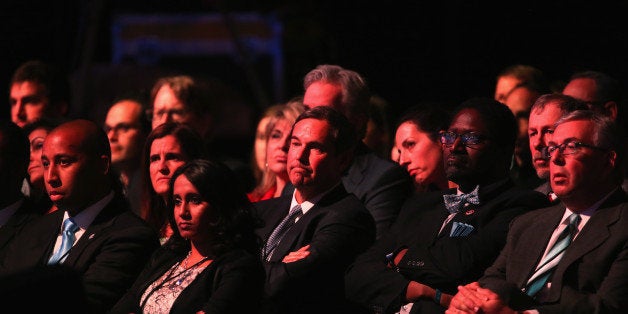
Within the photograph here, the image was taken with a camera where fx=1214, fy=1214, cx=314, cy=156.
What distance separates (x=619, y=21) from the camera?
8.00m

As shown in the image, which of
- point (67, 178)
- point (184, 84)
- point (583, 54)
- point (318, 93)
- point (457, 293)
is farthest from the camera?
point (583, 54)

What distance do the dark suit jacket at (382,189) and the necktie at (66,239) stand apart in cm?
141

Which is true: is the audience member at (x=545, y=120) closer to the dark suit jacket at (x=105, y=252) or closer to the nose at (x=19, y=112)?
the dark suit jacket at (x=105, y=252)

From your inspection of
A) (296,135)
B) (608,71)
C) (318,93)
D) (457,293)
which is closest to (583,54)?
(608,71)

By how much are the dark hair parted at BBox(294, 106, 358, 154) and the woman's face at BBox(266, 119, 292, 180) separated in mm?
922

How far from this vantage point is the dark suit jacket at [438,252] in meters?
5.16

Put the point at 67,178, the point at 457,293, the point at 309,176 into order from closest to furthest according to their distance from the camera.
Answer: the point at 457,293
the point at 309,176
the point at 67,178

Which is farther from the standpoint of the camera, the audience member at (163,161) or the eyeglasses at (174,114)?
the eyeglasses at (174,114)

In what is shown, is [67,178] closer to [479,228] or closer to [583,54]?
[479,228]

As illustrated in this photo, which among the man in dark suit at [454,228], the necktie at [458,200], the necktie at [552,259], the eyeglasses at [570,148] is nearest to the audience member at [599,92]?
the man in dark suit at [454,228]

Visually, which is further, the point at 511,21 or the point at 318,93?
the point at 511,21

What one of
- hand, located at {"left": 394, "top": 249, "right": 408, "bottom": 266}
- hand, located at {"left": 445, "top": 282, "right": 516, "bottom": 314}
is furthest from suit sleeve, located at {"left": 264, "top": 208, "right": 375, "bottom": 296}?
hand, located at {"left": 445, "top": 282, "right": 516, "bottom": 314}

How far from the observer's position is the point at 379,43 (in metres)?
9.49

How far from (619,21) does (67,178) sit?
3900 mm
